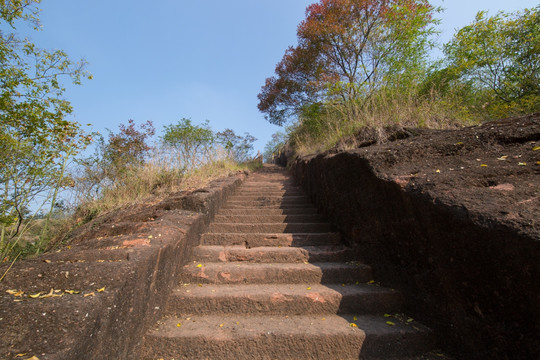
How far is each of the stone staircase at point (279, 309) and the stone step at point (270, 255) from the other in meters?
0.01

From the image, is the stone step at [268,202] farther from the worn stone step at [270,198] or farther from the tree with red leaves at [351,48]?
the tree with red leaves at [351,48]

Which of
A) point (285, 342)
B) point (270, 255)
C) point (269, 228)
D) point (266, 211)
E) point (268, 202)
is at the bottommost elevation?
point (285, 342)

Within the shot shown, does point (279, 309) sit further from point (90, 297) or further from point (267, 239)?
point (90, 297)

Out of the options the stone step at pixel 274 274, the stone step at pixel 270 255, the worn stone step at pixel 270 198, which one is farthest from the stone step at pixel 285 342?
the worn stone step at pixel 270 198

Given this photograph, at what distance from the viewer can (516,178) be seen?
5.12 ft

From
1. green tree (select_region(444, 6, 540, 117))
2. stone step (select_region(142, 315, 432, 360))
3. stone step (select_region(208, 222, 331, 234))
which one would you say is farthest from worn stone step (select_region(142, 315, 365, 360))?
green tree (select_region(444, 6, 540, 117))

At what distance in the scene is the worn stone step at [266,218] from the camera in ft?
12.1

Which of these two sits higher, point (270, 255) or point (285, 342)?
point (270, 255)

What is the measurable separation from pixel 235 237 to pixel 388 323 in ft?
6.04

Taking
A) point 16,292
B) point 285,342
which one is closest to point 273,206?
point 285,342

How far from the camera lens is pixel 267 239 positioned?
9.94 ft

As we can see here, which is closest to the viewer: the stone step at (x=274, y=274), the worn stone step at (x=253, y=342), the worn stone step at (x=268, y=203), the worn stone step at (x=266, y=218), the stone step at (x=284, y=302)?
the worn stone step at (x=253, y=342)

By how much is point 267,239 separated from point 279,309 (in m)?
1.11

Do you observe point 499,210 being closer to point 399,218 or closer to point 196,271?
point 399,218
